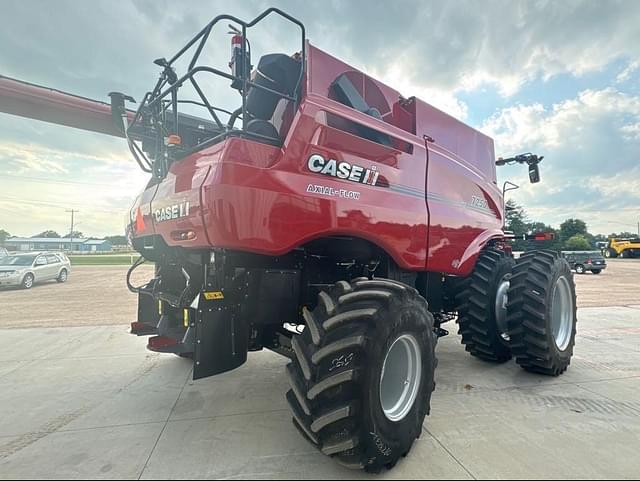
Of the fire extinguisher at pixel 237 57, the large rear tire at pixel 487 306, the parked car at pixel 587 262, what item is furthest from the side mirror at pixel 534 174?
the parked car at pixel 587 262

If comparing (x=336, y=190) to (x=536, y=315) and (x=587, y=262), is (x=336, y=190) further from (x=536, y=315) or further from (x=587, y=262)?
(x=587, y=262)

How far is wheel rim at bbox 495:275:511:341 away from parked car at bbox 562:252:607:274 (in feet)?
71.9

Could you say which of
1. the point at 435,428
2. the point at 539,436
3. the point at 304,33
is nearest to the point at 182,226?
the point at 304,33

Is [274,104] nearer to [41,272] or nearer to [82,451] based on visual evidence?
[82,451]

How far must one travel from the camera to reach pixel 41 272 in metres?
15.8

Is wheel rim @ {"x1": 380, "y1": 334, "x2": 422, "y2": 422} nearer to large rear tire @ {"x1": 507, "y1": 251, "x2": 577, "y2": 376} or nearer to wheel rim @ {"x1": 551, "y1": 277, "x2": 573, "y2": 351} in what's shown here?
large rear tire @ {"x1": 507, "y1": 251, "x2": 577, "y2": 376}

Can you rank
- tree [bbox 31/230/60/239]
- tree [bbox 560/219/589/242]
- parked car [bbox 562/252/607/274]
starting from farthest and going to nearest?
1. tree [bbox 31/230/60/239]
2. tree [bbox 560/219/589/242]
3. parked car [bbox 562/252/607/274]

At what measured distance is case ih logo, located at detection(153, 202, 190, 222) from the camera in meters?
2.75

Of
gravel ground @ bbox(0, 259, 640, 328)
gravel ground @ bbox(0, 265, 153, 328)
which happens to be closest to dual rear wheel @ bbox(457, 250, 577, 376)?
gravel ground @ bbox(0, 265, 153, 328)

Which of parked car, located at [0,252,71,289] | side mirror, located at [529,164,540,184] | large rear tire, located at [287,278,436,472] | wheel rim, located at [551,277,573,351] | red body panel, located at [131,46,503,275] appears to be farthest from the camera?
parked car, located at [0,252,71,289]

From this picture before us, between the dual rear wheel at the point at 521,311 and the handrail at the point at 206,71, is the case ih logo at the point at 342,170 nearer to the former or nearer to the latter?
the handrail at the point at 206,71

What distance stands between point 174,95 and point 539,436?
383 cm

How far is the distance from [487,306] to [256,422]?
285 centimetres

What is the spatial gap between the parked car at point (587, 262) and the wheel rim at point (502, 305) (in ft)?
71.9
